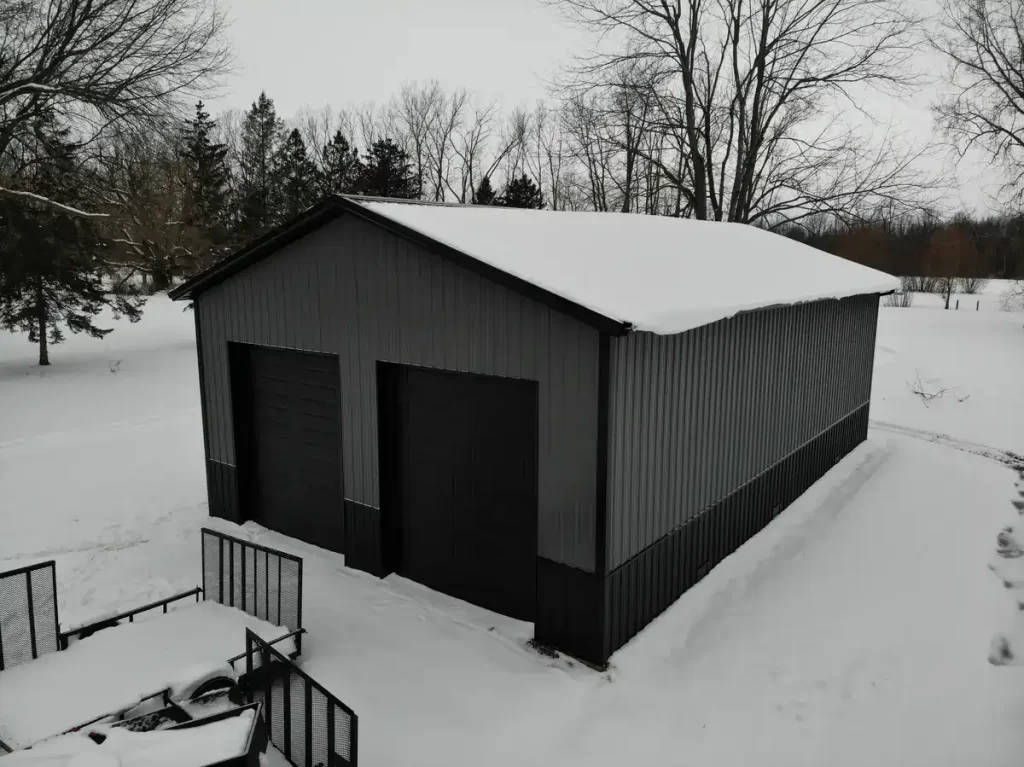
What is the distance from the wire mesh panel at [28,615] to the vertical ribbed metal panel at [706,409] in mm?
4394

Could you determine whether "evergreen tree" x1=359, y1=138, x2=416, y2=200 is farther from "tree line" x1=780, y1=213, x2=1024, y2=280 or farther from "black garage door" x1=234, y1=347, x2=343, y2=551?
"black garage door" x1=234, y1=347, x2=343, y2=551

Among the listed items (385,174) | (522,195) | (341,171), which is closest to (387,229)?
(385,174)

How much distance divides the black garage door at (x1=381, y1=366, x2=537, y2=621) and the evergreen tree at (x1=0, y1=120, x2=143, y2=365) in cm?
1484

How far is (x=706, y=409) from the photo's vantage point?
6.93 m

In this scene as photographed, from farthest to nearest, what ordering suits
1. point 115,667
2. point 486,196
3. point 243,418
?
point 486,196
point 243,418
point 115,667

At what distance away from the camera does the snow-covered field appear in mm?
4918

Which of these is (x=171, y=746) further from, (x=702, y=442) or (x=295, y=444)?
(x=702, y=442)

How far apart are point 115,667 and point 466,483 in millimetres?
Answer: 3081

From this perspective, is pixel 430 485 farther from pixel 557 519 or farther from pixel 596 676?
pixel 596 676

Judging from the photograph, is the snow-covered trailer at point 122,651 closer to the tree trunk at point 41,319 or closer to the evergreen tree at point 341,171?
the tree trunk at point 41,319

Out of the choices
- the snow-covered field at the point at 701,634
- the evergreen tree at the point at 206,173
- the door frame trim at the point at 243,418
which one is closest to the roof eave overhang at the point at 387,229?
the door frame trim at the point at 243,418

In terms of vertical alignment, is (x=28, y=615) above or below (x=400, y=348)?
below

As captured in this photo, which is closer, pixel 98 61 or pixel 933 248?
pixel 98 61

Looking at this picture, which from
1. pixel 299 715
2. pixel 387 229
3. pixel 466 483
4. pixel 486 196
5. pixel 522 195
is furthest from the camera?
pixel 486 196
